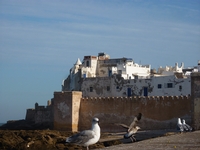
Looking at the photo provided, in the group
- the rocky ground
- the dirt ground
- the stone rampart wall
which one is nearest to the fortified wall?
the stone rampart wall

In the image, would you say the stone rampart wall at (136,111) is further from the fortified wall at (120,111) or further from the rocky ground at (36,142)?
the rocky ground at (36,142)

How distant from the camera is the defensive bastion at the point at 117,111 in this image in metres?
30.4

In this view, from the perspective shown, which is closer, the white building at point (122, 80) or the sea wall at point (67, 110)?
the sea wall at point (67, 110)

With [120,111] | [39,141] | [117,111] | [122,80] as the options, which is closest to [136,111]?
[120,111]

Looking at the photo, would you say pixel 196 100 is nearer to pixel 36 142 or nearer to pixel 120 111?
pixel 36 142

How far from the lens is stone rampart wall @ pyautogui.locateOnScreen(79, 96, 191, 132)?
30.3 meters

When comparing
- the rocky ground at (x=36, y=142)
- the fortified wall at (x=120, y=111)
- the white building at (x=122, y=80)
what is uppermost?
the white building at (x=122, y=80)

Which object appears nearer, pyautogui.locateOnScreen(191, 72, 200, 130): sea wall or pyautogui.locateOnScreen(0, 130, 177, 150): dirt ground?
pyautogui.locateOnScreen(0, 130, 177, 150): dirt ground

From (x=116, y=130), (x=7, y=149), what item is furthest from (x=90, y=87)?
(x=7, y=149)

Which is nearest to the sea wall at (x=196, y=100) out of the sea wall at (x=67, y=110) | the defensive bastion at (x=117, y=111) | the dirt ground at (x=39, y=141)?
the dirt ground at (x=39, y=141)

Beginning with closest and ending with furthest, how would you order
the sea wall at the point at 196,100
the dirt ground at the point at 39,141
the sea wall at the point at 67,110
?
the dirt ground at the point at 39,141 → the sea wall at the point at 196,100 → the sea wall at the point at 67,110

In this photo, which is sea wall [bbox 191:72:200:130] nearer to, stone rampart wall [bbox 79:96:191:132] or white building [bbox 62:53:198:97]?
stone rampart wall [bbox 79:96:191:132]

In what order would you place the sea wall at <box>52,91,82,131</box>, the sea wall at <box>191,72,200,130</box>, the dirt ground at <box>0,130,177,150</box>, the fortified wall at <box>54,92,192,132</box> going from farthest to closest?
the sea wall at <box>52,91,82,131</box>, the fortified wall at <box>54,92,192,132</box>, the sea wall at <box>191,72,200,130</box>, the dirt ground at <box>0,130,177,150</box>

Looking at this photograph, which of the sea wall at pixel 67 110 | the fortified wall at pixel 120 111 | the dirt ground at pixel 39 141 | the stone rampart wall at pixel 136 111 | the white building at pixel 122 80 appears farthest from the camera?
the white building at pixel 122 80
